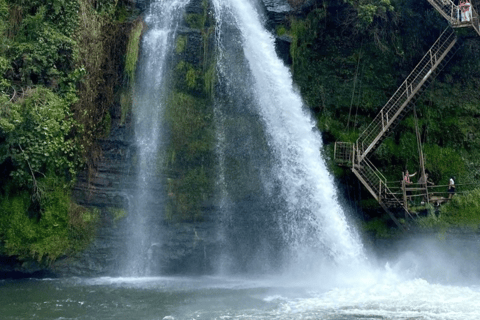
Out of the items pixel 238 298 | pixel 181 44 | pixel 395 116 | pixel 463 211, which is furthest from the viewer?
pixel 181 44

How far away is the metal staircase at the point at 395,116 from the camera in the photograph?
17031 millimetres

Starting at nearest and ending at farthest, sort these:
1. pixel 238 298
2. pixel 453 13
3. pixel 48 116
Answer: pixel 238 298 → pixel 48 116 → pixel 453 13

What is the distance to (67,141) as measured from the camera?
1670cm

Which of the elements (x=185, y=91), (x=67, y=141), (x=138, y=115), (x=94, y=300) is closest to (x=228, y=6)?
(x=185, y=91)

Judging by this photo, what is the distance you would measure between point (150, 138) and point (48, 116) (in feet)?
10.9

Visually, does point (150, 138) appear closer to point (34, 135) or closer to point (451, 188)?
point (34, 135)

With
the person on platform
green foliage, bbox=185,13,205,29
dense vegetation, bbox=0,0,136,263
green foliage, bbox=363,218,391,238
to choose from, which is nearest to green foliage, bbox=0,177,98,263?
dense vegetation, bbox=0,0,136,263

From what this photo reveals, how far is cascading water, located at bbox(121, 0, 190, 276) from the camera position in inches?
680

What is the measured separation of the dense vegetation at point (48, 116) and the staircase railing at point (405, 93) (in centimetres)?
839

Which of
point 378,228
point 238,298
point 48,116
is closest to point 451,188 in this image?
point 378,228

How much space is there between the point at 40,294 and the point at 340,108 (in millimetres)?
11318

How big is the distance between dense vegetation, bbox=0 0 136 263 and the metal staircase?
26.1 ft

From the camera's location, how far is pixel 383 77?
1942cm

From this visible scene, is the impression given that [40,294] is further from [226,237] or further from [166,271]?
[226,237]
